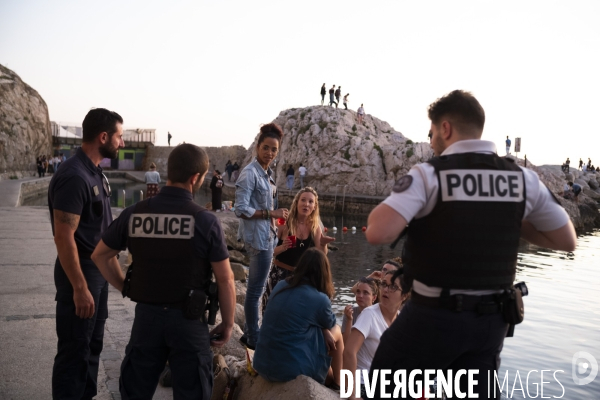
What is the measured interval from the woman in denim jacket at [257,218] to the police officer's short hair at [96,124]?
5.73ft

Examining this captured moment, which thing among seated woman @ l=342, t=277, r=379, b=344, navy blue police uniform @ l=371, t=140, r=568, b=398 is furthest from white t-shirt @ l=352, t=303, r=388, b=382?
navy blue police uniform @ l=371, t=140, r=568, b=398

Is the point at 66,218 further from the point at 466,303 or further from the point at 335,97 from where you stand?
the point at 335,97

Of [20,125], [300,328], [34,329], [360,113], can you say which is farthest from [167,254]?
[20,125]

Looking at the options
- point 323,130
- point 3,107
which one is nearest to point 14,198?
point 323,130

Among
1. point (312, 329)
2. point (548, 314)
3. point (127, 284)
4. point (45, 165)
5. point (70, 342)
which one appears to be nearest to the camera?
point (127, 284)

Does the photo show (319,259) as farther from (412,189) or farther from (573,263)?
(573,263)

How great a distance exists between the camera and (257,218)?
5.57 metres

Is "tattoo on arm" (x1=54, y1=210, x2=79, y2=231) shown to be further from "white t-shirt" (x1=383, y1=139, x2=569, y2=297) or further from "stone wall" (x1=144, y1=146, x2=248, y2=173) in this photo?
"stone wall" (x1=144, y1=146, x2=248, y2=173)

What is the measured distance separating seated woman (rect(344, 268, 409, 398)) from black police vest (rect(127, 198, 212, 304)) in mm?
1659

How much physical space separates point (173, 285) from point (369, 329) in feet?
6.15

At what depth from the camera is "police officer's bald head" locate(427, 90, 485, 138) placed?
2.72m

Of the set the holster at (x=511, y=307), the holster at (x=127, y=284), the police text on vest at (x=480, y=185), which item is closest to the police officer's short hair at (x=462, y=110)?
the police text on vest at (x=480, y=185)

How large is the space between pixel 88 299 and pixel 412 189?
2237mm

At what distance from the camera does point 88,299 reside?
3723 millimetres
